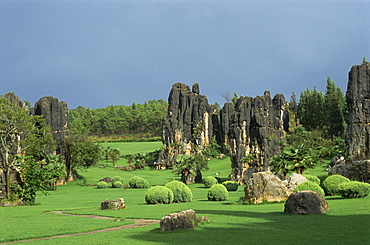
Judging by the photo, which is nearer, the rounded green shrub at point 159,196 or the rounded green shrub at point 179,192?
the rounded green shrub at point 159,196

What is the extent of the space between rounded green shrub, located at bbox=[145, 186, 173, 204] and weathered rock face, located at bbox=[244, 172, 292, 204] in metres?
7.25

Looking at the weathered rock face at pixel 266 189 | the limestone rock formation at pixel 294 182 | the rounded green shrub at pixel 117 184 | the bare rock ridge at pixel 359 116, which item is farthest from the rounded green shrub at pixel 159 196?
the bare rock ridge at pixel 359 116

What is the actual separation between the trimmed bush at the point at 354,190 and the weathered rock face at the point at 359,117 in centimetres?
3189

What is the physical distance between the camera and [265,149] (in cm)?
6525

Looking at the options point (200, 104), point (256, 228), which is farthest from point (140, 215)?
A: point (200, 104)

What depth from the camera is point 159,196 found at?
32.6m

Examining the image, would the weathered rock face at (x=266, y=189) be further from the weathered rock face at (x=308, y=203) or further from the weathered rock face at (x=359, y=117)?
the weathered rock face at (x=359, y=117)

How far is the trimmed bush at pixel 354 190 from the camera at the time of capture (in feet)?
87.3

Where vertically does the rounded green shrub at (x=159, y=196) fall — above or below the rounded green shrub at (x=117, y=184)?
above

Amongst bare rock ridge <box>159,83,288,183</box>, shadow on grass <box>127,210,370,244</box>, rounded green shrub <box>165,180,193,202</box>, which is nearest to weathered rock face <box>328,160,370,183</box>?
rounded green shrub <box>165,180,193,202</box>

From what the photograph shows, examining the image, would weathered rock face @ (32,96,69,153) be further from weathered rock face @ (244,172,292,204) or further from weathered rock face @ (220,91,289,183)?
weathered rock face @ (244,172,292,204)

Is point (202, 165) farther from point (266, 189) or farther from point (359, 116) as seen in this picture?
point (266, 189)

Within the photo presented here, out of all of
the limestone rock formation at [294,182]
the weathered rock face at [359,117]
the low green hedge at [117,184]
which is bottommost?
the low green hedge at [117,184]

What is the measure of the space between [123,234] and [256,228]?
5465mm
